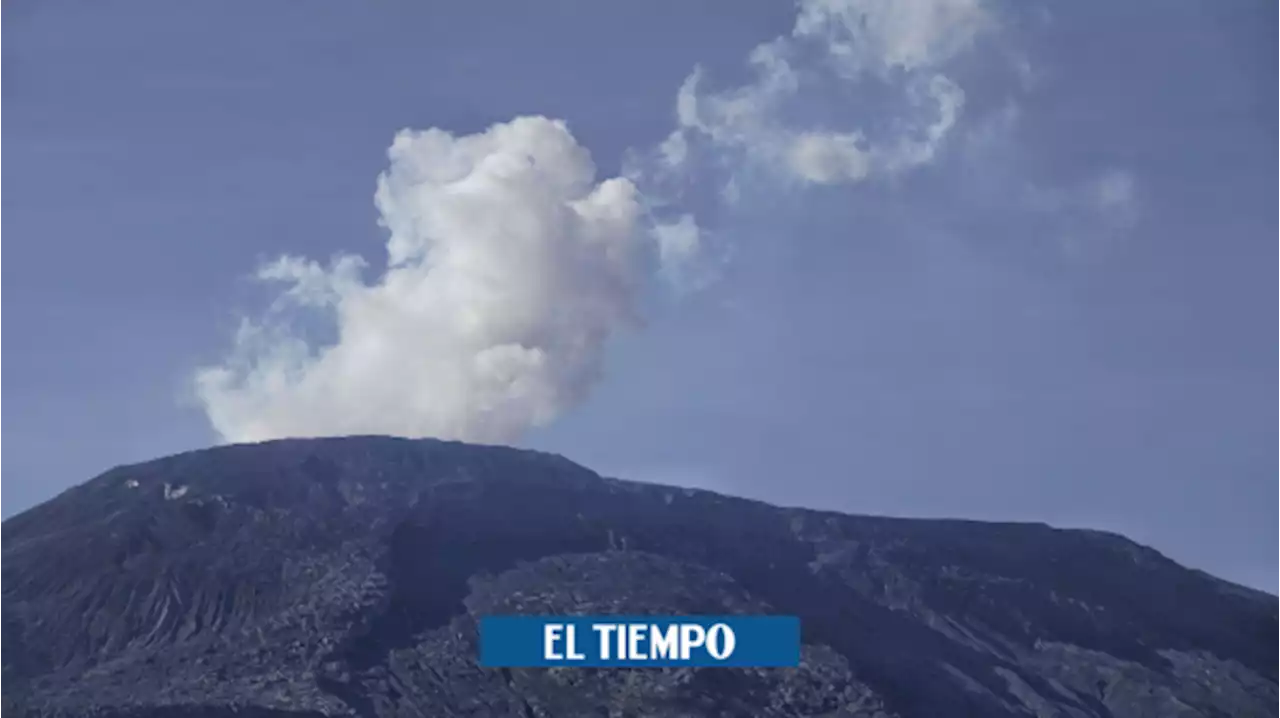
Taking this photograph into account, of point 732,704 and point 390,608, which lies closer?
point 732,704

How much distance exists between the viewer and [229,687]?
172875 millimetres

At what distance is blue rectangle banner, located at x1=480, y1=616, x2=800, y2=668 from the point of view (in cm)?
16988

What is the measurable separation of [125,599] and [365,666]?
113 feet

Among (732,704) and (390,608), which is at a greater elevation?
(390,608)

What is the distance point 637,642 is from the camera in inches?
6880

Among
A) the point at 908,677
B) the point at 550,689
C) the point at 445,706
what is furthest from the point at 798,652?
the point at 445,706

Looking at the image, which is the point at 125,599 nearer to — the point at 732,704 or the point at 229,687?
the point at 229,687

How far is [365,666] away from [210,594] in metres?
27.1

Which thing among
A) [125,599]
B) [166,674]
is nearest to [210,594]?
[125,599]

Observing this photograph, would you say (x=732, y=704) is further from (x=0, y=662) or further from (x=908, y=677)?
(x=0, y=662)

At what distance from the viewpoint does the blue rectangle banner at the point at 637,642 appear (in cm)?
16988

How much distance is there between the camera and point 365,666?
595 feet

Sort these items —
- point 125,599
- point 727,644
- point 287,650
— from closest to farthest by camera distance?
point 727,644 < point 287,650 < point 125,599

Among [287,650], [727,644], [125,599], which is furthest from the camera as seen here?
[125,599]
